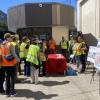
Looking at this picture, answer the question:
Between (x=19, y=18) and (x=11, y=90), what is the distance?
23428 mm

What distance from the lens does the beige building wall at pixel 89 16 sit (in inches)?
918

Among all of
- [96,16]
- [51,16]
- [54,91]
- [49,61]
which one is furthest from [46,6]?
[54,91]

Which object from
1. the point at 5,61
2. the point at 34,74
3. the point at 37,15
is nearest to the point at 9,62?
the point at 5,61

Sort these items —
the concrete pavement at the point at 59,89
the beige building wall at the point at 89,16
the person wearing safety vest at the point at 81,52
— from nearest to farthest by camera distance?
1. the concrete pavement at the point at 59,89
2. the person wearing safety vest at the point at 81,52
3. the beige building wall at the point at 89,16

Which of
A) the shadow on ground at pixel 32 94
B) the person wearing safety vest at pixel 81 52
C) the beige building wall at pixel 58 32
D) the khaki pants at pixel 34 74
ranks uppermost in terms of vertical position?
the beige building wall at pixel 58 32

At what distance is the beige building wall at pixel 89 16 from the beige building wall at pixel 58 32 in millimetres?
2748

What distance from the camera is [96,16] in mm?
23531

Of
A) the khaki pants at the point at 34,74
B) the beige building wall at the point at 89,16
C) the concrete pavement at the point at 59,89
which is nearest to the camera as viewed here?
the concrete pavement at the point at 59,89

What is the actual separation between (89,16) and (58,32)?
782 cm

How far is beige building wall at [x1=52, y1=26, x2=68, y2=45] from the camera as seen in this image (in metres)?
33.3

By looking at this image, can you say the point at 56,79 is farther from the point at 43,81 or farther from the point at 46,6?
the point at 46,6

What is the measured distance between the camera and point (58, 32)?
33719mm

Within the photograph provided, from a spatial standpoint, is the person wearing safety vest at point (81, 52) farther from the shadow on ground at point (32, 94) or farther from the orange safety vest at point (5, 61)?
the orange safety vest at point (5, 61)

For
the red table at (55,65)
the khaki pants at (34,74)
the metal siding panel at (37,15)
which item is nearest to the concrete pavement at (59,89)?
the khaki pants at (34,74)
